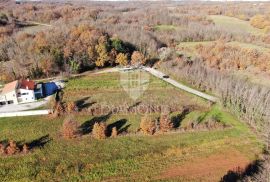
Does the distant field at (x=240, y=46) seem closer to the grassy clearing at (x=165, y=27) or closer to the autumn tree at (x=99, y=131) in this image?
the grassy clearing at (x=165, y=27)

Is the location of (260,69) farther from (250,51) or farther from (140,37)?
(140,37)

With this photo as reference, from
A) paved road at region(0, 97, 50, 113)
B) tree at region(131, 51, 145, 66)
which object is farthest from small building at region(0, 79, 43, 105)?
tree at region(131, 51, 145, 66)

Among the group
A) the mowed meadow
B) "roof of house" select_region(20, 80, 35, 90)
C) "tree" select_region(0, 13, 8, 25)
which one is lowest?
the mowed meadow

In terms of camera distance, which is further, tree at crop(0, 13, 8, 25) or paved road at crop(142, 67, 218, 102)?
tree at crop(0, 13, 8, 25)

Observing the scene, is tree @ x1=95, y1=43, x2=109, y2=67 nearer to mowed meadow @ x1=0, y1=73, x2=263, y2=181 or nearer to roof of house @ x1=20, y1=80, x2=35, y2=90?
mowed meadow @ x1=0, y1=73, x2=263, y2=181

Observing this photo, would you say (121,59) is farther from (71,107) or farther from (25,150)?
(25,150)

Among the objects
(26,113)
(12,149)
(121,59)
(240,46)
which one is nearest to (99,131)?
(12,149)

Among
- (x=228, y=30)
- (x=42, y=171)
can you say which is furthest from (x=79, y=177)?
(x=228, y=30)

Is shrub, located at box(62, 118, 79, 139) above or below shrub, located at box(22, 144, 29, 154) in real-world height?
above
